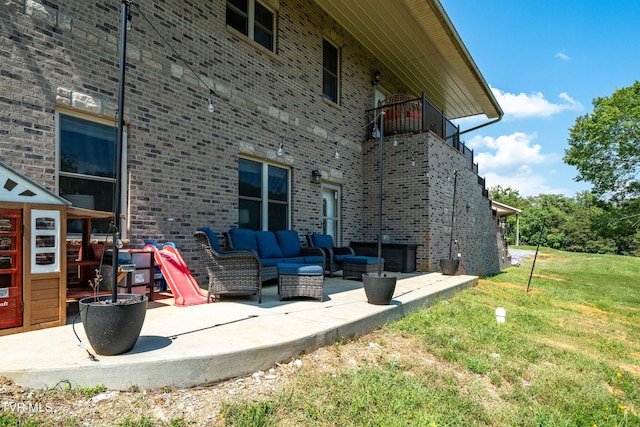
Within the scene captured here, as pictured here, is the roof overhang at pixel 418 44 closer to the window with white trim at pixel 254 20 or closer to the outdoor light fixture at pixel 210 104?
the window with white trim at pixel 254 20

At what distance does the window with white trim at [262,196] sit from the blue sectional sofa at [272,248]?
47 centimetres

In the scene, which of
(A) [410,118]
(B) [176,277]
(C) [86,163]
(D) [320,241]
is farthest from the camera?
(A) [410,118]

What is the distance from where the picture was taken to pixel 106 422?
2211 millimetres

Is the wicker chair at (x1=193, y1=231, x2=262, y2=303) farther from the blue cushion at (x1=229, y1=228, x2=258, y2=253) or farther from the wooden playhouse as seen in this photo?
the wooden playhouse

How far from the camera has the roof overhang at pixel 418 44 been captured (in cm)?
864

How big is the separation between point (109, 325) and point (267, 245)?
3937mm

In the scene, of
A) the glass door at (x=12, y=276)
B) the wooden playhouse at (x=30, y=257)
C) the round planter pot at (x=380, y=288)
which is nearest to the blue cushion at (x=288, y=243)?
the round planter pot at (x=380, y=288)

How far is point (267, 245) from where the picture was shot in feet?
21.5

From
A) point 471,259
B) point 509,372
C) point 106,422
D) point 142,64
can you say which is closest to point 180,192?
point 142,64

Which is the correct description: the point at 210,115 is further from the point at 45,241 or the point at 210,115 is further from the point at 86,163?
the point at 45,241

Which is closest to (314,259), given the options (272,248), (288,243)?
(288,243)

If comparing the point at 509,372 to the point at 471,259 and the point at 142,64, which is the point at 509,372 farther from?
the point at 471,259

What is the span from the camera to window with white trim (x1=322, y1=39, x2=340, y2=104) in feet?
30.8

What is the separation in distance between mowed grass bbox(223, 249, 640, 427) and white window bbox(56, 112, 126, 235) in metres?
3.48
